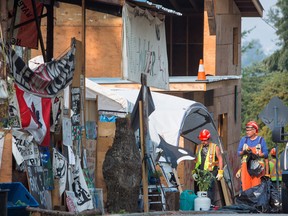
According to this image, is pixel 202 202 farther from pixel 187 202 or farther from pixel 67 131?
pixel 67 131

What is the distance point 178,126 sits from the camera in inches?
997

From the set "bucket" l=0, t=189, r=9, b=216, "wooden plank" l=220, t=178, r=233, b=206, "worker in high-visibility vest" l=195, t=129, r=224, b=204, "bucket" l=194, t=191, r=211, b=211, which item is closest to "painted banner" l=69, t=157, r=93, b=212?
"bucket" l=194, t=191, r=211, b=211

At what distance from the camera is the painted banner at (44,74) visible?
1761 centimetres

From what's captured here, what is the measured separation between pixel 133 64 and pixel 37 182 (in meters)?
3.41

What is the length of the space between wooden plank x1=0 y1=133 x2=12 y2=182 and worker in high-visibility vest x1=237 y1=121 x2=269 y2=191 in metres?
6.37

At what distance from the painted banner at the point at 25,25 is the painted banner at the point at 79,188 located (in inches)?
84.2

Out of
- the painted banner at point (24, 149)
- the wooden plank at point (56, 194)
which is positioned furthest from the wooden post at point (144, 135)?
the painted banner at point (24, 149)

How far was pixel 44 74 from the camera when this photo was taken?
18.6 meters

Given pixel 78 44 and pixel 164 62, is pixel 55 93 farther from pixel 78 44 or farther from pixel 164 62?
pixel 164 62

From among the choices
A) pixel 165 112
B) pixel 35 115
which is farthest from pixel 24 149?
pixel 165 112

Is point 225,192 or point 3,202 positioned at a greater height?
point 3,202

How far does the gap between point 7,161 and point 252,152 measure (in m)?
6.52

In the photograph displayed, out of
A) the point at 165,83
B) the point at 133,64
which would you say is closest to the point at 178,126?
Answer: the point at 165,83

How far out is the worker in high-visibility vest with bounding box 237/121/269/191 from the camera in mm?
22547
